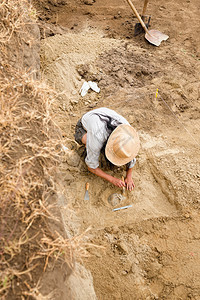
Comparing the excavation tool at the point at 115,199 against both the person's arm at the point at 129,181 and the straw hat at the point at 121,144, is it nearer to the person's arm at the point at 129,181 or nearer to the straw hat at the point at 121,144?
the person's arm at the point at 129,181

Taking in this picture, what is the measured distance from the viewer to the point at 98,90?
430cm

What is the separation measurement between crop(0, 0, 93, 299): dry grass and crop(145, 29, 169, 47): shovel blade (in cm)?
383

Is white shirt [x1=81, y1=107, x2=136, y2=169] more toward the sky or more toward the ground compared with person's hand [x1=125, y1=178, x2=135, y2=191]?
more toward the sky

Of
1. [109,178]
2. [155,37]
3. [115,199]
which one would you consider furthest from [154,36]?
[115,199]

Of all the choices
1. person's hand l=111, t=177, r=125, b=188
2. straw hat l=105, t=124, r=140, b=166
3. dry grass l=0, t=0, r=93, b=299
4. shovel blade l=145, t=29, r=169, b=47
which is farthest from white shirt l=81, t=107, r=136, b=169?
shovel blade l=145, t=29, r=169, b=47

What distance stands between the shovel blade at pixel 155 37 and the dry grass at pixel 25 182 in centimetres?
383

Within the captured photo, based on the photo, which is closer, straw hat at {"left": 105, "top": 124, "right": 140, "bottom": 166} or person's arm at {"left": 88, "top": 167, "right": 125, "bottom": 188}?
straw hat at {"left": 105, "top": 124, "right": 140, "bottom": 166}

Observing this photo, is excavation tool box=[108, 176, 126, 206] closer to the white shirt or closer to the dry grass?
the white shirt

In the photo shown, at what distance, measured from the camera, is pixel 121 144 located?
8.27 ft

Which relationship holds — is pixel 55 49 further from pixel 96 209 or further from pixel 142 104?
pixel 96 209

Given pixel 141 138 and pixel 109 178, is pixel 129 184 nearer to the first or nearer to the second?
pixel 109 178

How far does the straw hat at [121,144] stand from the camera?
2.53 metres

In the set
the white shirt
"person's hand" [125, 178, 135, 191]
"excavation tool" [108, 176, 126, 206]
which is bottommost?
"excavation tool" [108, 176, 126, 206]

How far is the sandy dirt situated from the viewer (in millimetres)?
2498
